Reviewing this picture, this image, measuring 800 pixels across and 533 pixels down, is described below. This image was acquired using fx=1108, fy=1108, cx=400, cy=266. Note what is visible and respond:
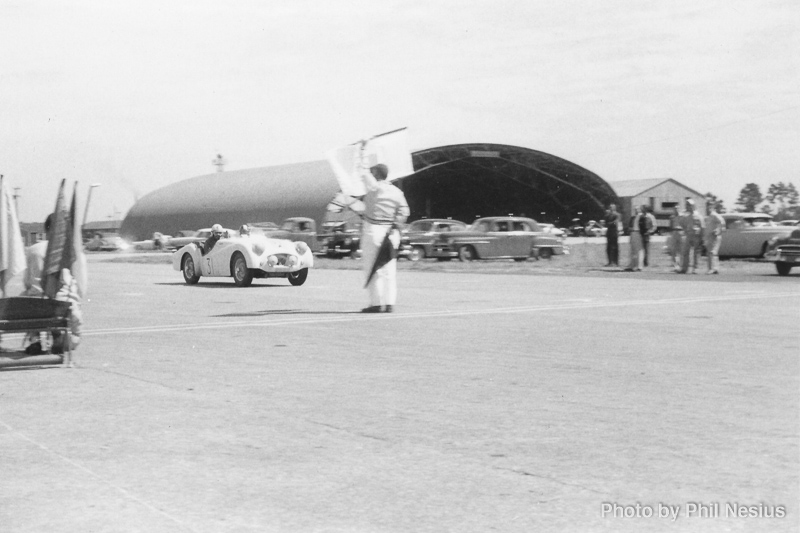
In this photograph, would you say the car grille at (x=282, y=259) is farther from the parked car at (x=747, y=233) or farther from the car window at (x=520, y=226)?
the car window at (x=520, y=226)

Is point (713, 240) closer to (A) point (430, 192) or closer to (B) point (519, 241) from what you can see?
(B) point (519, 241)

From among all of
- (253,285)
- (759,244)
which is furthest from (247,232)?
(759,244)

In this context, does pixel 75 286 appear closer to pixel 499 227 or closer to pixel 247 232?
pixel 247 232

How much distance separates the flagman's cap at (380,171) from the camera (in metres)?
14.5

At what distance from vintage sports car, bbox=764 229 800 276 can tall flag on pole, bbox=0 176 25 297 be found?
62.7 feet

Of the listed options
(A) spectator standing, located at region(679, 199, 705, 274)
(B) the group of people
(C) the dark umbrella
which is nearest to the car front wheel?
(B) the group of people

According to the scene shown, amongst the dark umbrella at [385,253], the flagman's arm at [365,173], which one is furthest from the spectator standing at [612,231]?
the dark umbrella at [385,253]

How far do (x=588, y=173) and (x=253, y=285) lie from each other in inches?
2065

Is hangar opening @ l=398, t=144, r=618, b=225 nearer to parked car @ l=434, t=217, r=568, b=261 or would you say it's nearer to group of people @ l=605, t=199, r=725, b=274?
parked car @ l=434, t=217, r=568, b=261

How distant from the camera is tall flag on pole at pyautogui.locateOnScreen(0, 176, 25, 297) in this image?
877 cm

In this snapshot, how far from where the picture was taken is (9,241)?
352 inches

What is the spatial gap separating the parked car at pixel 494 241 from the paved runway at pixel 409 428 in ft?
81.0

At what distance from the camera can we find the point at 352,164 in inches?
589

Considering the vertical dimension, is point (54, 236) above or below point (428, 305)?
above
